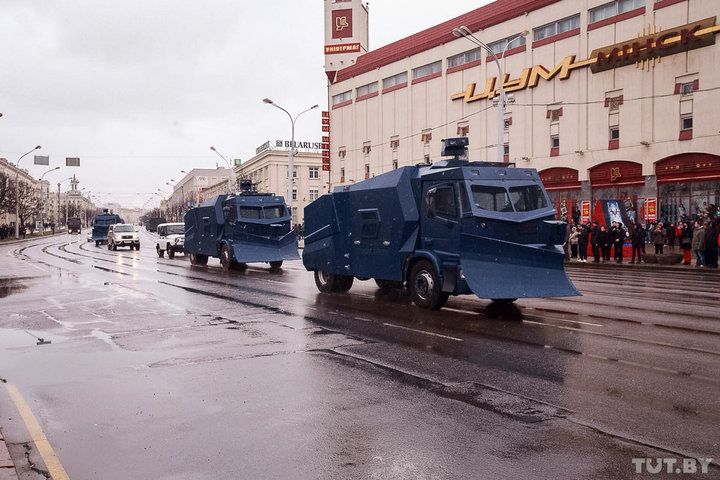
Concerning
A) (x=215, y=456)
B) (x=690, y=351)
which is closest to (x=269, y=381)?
(x=215, y=456)

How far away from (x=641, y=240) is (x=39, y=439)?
25.8 metres

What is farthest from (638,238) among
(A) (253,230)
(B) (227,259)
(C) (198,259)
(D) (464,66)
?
(D) (464,66)

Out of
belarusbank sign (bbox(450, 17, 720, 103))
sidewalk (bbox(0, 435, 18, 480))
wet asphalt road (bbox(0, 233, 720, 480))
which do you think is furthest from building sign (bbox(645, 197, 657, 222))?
sidewalk (bbox(0, 435, 18, 480))

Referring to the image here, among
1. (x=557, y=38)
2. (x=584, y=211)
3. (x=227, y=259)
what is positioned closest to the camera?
(x=227, y=259)

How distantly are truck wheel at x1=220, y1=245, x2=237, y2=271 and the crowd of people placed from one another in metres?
14.8

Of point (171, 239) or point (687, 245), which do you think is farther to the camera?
point (171, 239)

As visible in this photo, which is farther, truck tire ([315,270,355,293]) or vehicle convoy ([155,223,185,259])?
vehicle convoy ([155,223,185,259])

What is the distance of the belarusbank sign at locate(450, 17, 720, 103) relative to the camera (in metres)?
32.2

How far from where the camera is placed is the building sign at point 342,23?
217 feet

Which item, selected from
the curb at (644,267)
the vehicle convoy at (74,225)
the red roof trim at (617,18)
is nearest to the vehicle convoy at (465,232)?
the curb at (644,267)

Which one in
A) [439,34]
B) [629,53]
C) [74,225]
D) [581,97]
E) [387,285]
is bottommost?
[387,285]

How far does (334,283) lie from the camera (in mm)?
16844

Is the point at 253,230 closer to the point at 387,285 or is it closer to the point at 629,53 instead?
the point at 387,285

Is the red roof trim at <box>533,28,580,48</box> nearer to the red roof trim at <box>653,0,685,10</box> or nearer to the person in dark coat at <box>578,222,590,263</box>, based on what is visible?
the red roof trim at <box>653,0,685,10</box>
